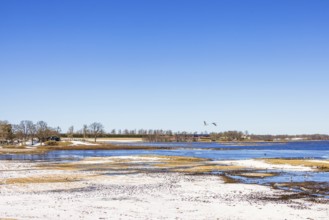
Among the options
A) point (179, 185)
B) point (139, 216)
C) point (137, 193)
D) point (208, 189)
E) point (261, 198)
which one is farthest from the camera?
point (179, 185)

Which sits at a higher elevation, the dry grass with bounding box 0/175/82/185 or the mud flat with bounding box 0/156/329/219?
the dry grass with bounding box 0/175/82/185

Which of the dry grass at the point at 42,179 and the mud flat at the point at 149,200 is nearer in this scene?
the mud flat at the point at 149,200

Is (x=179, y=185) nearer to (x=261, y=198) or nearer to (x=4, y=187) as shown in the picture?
(x=261, y=198)

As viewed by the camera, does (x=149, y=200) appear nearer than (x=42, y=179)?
Yes

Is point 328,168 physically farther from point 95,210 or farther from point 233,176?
point 95,210

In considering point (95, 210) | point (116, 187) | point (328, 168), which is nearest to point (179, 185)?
point (116, 187)

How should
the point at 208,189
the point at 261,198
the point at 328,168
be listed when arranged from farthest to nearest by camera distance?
the point at 328,168
the point at 208,189
the point at 261,198

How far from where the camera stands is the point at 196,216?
25.8 metres

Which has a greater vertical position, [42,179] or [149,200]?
[42,179]

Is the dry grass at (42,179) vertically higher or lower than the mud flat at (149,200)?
higher

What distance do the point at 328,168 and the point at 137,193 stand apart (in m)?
37.4

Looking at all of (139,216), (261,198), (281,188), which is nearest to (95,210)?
(139,216)

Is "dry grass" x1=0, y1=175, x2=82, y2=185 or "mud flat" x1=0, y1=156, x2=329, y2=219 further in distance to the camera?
"dry grass" x1=0, y1=175, x2=82, y2=185

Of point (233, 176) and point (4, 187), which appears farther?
point (233, 176)
